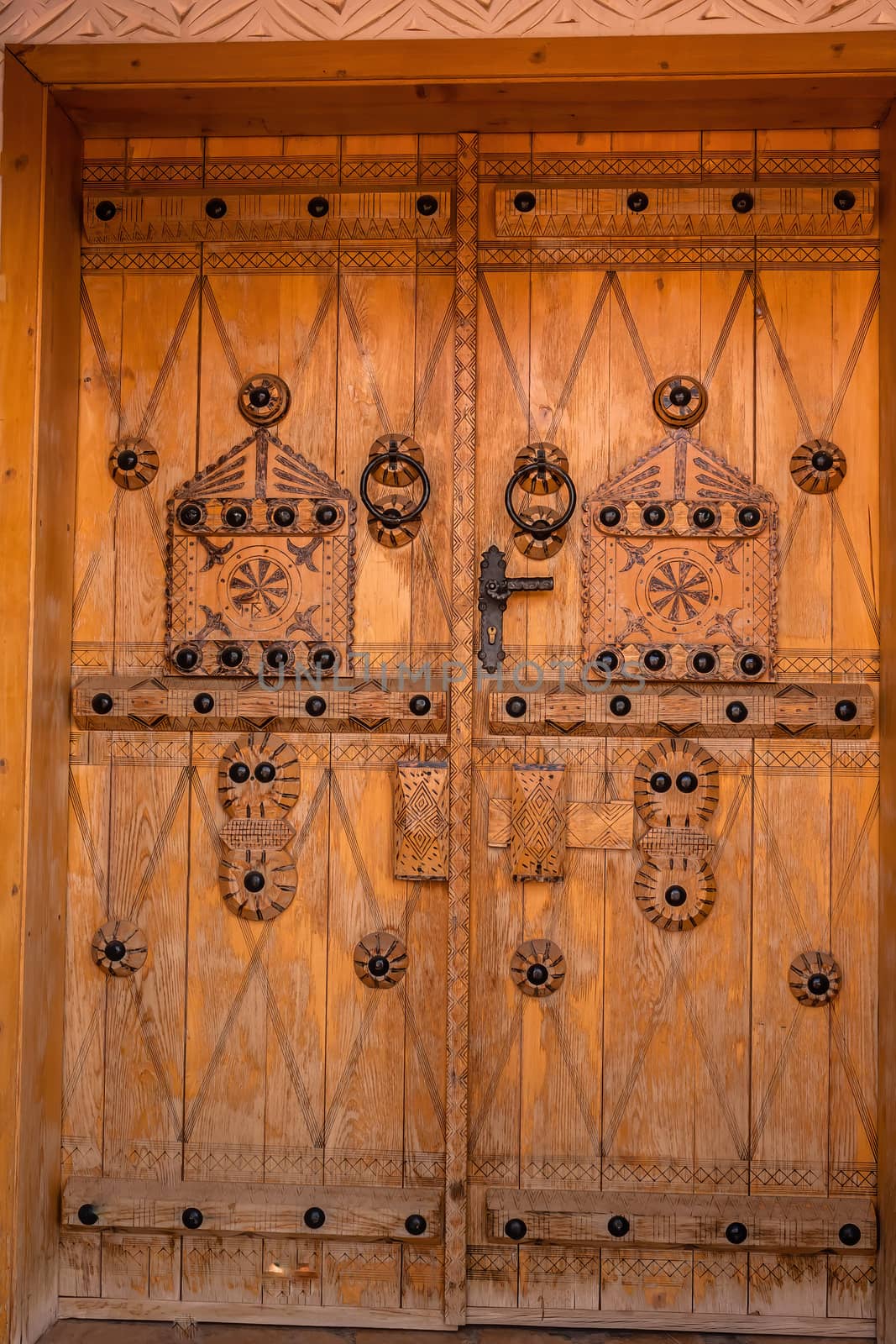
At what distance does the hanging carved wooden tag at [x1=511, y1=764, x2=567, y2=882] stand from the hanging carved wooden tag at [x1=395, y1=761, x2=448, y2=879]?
153mm

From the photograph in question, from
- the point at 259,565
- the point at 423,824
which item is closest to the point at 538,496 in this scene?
the point at 259,565

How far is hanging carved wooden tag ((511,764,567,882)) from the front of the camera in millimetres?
2086

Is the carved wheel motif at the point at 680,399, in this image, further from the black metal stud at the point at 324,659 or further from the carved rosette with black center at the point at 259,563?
the black metal stud at the point at 324,659

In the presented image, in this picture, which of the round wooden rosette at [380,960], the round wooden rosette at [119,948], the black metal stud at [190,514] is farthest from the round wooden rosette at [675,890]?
the black metal stud at [190,514]

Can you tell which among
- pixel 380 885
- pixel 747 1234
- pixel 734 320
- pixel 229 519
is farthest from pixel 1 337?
pixel 747 1234

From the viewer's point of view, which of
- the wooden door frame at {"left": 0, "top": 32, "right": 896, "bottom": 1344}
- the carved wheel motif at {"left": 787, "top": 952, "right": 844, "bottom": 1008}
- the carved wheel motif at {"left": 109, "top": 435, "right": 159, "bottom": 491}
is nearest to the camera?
the wooden door frame at {"left": 0, "top": 32, "right": 896, "bottom": 1344}

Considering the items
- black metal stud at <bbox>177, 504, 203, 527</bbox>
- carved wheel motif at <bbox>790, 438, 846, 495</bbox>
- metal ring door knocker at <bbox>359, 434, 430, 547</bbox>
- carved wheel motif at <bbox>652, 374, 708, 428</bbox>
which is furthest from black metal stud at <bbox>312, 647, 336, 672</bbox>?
carved wheel motif at <bbox>790, 438, 846, 495</bbox>

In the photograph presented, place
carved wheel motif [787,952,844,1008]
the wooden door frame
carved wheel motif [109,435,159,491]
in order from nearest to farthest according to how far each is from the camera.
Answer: the wooden door frame → carved wheel motif [787,952,844,1008] → carved wheel motif [109,435,159,491]

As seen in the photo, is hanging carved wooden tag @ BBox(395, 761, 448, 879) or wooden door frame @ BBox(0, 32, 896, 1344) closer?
wooden door frame @ BBox(0, 32, 896, 1344)

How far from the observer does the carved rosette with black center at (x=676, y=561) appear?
2100mm

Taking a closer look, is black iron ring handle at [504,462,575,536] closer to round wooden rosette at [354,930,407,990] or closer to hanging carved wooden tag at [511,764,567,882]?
hanging carved wooden tag at [511,764,567,882]

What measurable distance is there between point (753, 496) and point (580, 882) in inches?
35.2

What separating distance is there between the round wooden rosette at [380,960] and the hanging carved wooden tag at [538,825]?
0.29m

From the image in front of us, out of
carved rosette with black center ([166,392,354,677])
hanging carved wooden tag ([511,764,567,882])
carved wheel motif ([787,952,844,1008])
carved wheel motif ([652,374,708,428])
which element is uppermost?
carved wheel motif ([652,374,708,428])
